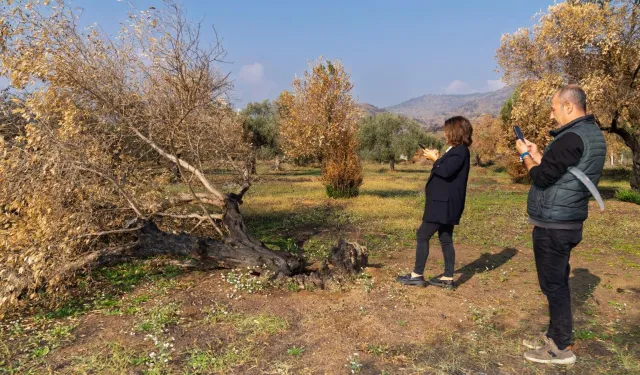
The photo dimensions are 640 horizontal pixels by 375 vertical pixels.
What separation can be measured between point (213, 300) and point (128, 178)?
3282 millimetres

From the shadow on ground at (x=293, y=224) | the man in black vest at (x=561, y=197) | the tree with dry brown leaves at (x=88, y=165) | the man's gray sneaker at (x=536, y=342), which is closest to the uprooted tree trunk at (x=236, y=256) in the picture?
the tree with dry brown leaves at (x=88, y=165)

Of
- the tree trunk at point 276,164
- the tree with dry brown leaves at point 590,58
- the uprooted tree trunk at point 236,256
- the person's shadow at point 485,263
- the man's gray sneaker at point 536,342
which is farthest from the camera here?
the tree trunk at point 276,164

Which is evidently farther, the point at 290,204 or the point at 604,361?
the point at 290,204

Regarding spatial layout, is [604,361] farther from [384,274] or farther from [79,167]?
[79,167]

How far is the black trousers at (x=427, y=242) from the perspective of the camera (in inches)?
209

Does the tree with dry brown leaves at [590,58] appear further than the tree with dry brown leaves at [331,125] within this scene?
No

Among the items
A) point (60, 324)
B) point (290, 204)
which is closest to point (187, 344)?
point (60, 324)

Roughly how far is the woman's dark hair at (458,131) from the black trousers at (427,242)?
3.63ft

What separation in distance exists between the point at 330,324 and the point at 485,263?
401 cm

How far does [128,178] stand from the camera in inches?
283

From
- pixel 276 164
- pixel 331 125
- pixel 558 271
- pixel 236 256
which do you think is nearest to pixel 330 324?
pixel 236 256

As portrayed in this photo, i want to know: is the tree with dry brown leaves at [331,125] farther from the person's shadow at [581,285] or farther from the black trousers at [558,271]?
the black trousers at [558,271]

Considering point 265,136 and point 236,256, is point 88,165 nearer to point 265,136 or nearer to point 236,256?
point 236,256

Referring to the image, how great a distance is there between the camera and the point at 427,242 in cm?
534
